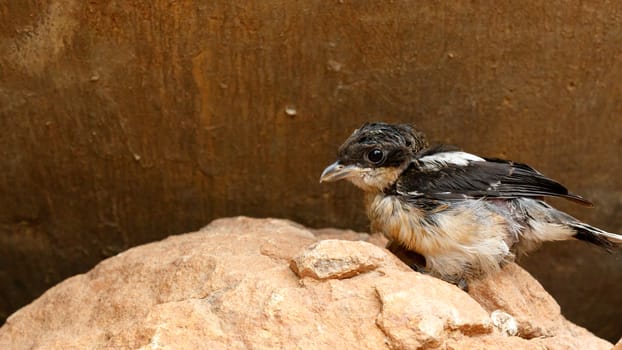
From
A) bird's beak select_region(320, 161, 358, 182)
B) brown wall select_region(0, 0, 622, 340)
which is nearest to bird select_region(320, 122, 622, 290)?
bird's beak select_region(320, 161, 358, 182)

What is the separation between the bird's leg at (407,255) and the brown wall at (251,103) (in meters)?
A: 0.93

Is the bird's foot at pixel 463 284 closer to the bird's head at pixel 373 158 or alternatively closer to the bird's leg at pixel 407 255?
the bird's leg at pixel 407 255

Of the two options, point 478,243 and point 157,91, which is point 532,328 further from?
point 157,91

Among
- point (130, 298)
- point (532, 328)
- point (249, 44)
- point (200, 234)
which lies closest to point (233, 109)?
point (249, 44)

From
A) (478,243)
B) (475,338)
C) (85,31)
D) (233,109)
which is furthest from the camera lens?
A: (233,109)

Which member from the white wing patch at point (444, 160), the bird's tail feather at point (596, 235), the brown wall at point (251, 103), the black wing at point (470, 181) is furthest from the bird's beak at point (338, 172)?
the bird's tail feather at point (596, 235)

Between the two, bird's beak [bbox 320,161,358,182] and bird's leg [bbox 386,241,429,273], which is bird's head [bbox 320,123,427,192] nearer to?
bird's beak [bbox 320,161,358,182]

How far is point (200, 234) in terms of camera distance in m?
4.30

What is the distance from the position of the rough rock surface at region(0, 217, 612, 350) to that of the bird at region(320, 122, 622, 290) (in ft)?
0.62

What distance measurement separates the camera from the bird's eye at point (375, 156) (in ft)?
13.4

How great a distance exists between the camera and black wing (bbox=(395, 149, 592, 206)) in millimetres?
4020

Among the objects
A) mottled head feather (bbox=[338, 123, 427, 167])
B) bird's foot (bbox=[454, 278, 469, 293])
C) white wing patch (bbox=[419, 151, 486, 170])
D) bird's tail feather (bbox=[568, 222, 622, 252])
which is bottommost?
bird's foot (bbox=[454, 278, 469, 293])

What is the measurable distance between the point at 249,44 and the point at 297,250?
132 cm

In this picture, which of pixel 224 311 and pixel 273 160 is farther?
pixel 273 160
